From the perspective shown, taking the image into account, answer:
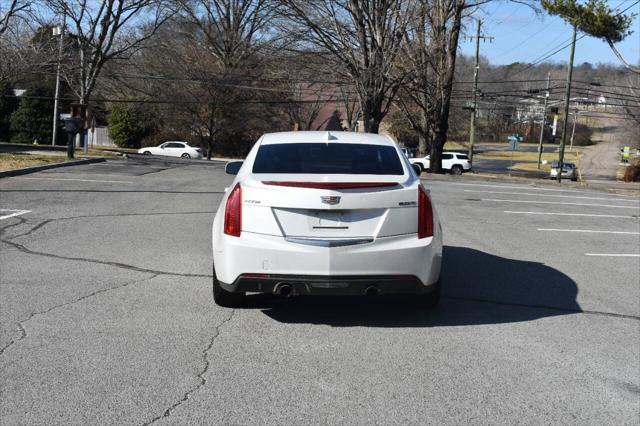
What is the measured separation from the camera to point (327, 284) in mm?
5977

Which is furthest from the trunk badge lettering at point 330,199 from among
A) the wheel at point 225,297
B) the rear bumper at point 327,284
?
the wheel at point 225,297

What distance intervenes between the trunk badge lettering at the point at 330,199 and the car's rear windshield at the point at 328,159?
2.19 feet

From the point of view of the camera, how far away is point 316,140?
23.8ft

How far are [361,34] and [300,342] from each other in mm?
29110

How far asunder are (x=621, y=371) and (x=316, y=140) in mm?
3399

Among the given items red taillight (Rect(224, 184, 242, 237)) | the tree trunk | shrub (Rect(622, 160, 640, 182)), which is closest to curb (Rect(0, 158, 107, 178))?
red taillight (Rect(224, 184, 242, 237))

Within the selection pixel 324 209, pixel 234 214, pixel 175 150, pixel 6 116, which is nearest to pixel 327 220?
pixel 324 209

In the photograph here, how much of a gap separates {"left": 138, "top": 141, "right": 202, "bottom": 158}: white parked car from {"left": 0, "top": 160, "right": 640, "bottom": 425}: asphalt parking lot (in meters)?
41.0

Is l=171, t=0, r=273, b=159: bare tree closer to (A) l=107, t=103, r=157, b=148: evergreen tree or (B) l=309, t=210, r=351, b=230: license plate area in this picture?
(A) l=107, t=103, r=157, b=148: evergreen tree

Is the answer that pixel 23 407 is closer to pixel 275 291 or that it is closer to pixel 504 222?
pixel 275 291

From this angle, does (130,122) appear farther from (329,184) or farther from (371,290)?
(371,290)

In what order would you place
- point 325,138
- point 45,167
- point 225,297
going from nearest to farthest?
point 225,297 → point 325,138 → point 45,167

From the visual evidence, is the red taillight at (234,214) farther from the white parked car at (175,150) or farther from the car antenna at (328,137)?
the white parked car at (175,150)

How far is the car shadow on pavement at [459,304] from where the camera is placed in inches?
262
